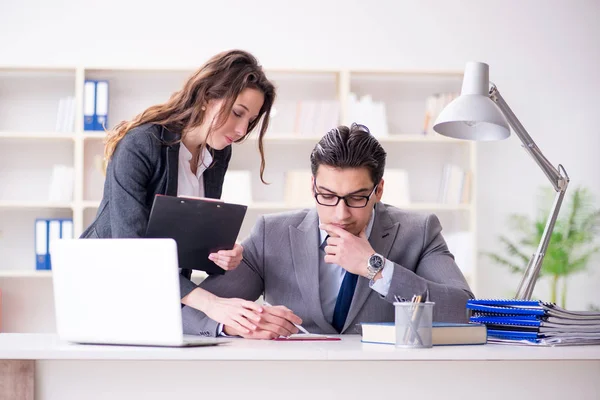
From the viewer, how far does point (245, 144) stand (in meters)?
4.68

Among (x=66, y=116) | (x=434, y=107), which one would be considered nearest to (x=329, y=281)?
(x=434, y=107)

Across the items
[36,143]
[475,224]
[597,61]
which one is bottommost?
[475,224]

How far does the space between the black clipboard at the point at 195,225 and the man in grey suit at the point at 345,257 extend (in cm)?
17

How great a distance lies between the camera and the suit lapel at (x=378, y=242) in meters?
1.98

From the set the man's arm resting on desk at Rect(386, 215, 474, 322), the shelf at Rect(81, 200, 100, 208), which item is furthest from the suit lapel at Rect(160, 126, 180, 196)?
the shelf at Rect(81, 200, 100, 208)

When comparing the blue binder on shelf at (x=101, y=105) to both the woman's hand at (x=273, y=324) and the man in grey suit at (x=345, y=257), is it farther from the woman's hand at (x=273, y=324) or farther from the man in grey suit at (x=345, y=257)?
the woman's hand at (x=273, y=324)

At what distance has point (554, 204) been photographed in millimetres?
1988

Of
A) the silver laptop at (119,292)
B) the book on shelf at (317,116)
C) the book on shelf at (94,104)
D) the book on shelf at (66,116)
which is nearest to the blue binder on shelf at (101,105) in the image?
the book on shelf at (94,104)

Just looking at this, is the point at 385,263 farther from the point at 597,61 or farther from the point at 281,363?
the point at 597,61

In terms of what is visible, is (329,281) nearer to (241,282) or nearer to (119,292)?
(241,282)

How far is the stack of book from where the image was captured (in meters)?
1.53

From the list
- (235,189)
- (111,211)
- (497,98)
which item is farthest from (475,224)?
(111,211)

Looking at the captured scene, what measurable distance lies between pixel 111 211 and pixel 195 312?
14.0 inches

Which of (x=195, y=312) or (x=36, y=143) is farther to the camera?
(x=36, y=143)
